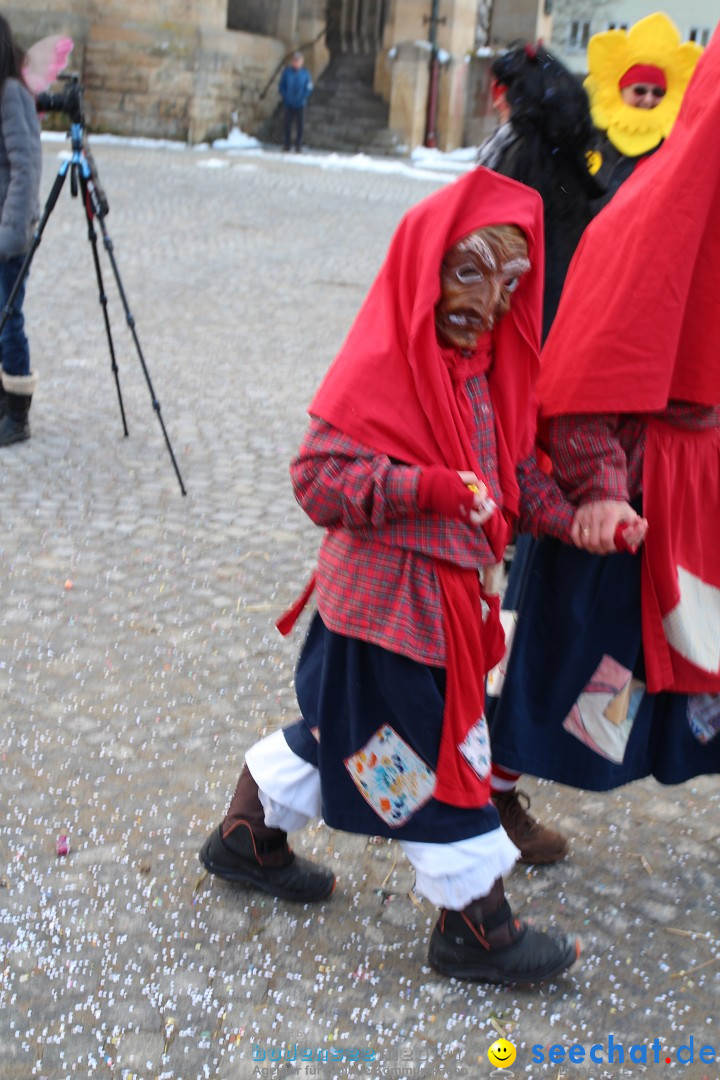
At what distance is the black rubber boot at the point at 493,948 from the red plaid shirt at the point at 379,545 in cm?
58

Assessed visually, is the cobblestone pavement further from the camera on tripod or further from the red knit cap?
the red knit cap

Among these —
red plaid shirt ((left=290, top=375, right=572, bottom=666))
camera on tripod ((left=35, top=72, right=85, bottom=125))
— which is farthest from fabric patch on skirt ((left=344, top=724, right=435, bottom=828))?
camera on tripod ((left=35, top=72, right=85, bottom=125))

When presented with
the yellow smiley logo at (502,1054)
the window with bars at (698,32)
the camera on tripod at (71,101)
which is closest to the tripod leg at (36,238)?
the camera on tripod at (71,101)

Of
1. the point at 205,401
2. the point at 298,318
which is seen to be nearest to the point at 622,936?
the point at 205,401

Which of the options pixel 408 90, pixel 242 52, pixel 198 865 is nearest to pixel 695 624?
pixel 198 865

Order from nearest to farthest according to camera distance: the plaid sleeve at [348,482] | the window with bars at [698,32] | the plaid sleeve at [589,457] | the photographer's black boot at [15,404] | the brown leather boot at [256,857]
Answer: the plaid sleeve at [348,482], the plaid sleeve at [589,457], the brown leather boot at [256,857], the photographer's black boot at [15,404], the window with bars at [698,32]

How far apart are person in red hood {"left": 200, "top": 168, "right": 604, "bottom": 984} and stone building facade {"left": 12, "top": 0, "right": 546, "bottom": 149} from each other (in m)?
20.4

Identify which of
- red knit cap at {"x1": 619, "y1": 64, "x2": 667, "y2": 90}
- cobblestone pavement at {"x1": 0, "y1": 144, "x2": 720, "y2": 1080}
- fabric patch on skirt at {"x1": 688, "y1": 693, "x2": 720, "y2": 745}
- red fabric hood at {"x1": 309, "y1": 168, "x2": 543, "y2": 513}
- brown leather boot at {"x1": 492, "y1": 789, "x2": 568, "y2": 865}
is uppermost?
red knit cap at {"x1": 619, "y1": 64, "x2": 667, "y2": 90}

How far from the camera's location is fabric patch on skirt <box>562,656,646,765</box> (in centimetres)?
253

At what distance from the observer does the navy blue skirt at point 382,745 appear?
7.36ft

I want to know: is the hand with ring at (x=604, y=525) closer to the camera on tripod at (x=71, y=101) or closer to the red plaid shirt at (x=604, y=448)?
the red plaid shirt at (x=604, y=448)

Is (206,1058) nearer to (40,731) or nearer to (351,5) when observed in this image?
(40,731)

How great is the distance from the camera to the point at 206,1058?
88.0 inches

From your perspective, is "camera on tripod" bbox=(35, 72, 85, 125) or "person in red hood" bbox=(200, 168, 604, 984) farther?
"camera on tripod" bbox=(35, 72, 85, 125)
